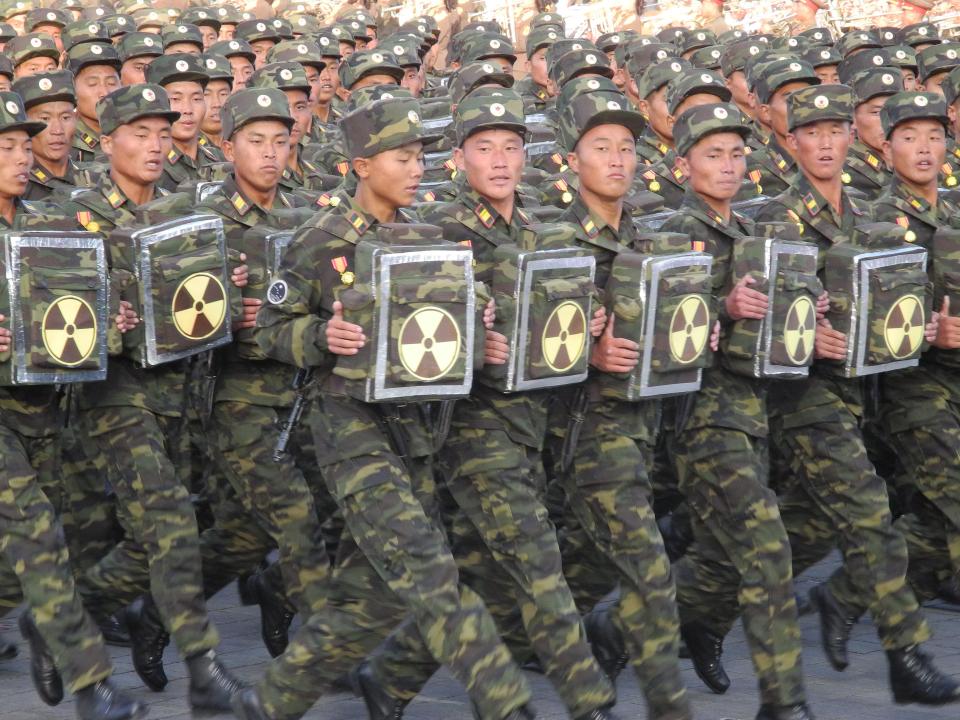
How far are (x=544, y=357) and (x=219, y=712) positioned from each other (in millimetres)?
1649

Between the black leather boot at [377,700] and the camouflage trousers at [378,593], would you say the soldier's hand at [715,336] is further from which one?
the black leather boot at [377,700]

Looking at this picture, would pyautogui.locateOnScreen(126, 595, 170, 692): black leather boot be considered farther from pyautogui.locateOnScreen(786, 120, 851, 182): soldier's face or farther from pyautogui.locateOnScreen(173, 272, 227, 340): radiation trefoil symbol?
pyautogui.locateOnScreen(786, 120, 851, 182): soldier's face

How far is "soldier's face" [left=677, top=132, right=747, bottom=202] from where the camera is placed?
282 inches

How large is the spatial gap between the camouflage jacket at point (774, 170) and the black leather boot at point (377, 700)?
4.03 m

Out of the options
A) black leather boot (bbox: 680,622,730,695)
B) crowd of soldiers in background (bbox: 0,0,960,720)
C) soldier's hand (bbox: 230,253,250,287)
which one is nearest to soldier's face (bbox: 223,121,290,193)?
crowd of soldiers in background (bbox: 0,0,960,720)

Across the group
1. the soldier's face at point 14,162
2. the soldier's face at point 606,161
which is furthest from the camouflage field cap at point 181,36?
the soldier's face at point 606,161

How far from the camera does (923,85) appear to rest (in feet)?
40.8

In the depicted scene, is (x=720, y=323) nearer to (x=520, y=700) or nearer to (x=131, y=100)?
(x=520, y=700)

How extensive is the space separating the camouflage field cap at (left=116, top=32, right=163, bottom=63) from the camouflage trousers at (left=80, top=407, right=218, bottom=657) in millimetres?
4857

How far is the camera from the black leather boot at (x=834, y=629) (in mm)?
7395

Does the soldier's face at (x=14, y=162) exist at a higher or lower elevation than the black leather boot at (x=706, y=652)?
higher

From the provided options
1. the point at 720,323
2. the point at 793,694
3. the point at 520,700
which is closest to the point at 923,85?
the point at 720,323

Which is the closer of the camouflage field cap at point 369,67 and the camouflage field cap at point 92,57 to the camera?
the camouflage field cap at point 92,57

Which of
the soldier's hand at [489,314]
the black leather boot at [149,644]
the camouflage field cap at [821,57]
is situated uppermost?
the soldier's hand at [489,314]
